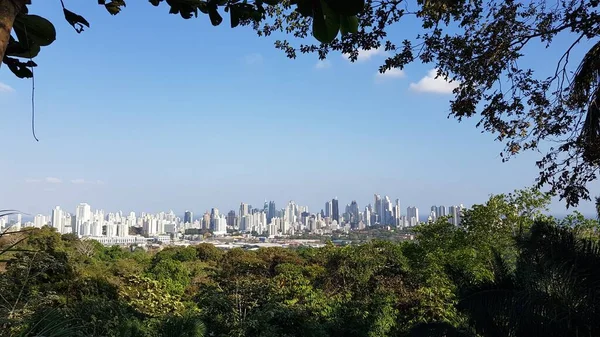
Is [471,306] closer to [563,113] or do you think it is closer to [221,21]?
[563,113]

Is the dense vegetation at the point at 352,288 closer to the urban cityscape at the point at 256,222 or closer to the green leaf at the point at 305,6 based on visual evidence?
the green leaf at the point at 305,6

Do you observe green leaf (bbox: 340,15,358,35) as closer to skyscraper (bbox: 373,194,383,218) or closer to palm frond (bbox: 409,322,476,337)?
palm frond (bbox: 409,322,476,337)

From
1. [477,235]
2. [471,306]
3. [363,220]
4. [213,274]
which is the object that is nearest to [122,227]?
[363,220]

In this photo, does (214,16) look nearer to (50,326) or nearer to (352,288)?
(50,326)

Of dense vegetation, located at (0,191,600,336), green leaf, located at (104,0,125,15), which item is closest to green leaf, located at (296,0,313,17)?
green leaf, located at (104,0,125,15)

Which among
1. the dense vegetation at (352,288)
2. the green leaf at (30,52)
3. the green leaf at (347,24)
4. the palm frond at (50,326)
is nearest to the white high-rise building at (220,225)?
the dense vegetation at (352,288)

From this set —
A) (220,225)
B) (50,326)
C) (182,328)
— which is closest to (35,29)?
(50,326)
